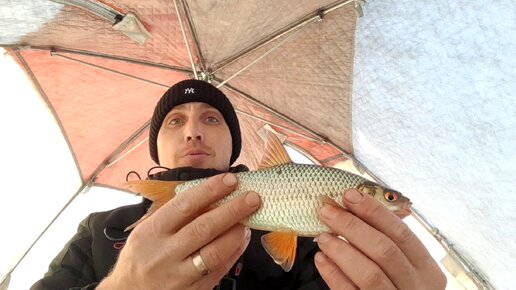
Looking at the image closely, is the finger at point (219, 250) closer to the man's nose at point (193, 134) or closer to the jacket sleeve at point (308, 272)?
the jacket sleeve at point (308, 272)

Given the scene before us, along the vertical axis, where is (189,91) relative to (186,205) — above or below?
above

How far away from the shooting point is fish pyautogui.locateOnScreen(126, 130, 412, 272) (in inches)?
53.4

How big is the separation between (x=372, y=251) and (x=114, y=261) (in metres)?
1.25

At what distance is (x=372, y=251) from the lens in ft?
4.09

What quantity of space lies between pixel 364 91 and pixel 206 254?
2346 millimetres

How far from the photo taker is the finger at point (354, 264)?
122 centimetres

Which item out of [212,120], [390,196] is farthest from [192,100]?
[390,196]

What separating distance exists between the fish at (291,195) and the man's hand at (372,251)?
6 cm

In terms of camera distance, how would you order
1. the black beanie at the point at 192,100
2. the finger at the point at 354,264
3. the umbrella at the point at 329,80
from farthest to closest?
1. the black beanie at the point at 192,100
2. the umbrella at the point at 329,80
3. the finger at the point at 354,264

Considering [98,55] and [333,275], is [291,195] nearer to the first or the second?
[333,275]

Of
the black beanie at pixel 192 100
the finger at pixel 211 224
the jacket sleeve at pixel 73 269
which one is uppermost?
the black beanie at pixel 192 100

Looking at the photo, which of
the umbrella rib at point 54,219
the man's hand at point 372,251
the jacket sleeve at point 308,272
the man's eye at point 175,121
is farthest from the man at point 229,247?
the umbrella rib at point 54,219

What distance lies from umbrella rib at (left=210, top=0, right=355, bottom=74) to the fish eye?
5.92ft

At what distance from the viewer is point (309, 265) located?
2.03 meters
